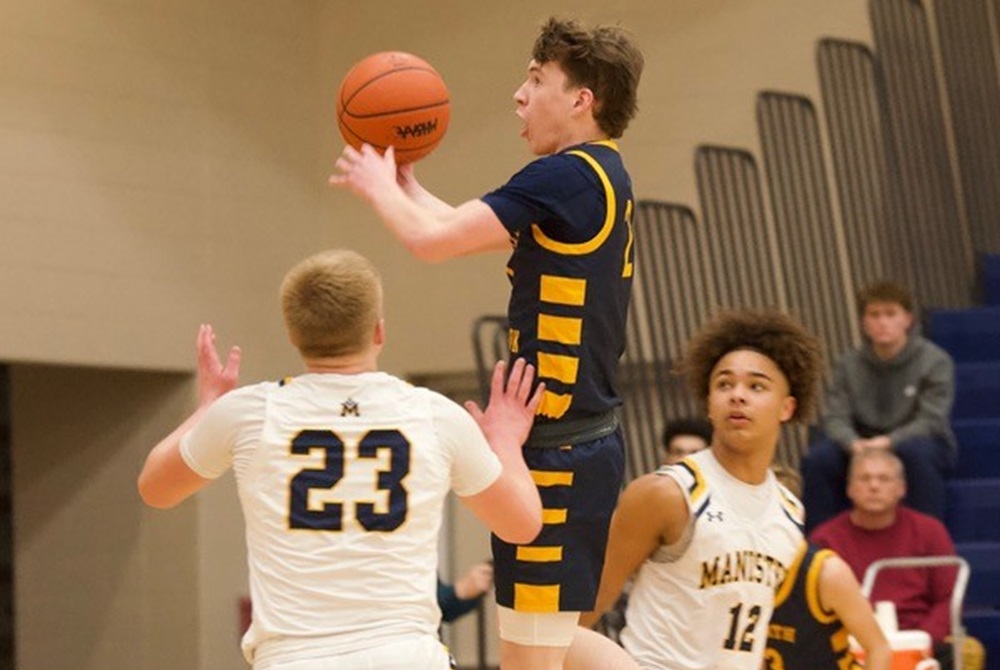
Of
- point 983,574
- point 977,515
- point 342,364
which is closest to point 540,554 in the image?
point 342,364

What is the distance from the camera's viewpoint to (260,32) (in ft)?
36.7

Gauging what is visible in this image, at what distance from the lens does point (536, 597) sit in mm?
4059

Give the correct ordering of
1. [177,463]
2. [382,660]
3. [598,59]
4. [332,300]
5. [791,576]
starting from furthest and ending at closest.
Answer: [791,576] → [598,59] → [177,463] → [332,300] → [382,660]

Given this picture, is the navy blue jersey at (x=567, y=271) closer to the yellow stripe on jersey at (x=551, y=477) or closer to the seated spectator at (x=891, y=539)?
the yellow stripe on jersey at (x=551, y=477)

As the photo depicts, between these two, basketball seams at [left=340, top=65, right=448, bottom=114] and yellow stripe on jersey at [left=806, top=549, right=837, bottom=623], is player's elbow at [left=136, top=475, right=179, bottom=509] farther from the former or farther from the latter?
yellow stripe on jersey at [left=806, top=549, right=837, bottom=623]

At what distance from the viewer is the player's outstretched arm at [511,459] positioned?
354 cm

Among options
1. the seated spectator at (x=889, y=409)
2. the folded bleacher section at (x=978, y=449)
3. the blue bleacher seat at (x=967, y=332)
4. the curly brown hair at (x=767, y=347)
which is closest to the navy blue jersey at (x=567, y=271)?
the curly brown hair at (x=767, y=347)

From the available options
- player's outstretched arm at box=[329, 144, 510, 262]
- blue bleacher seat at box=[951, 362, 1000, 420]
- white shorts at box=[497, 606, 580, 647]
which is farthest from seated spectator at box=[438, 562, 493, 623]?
player's outstretched arm at box=[329, 144, 510, 262]

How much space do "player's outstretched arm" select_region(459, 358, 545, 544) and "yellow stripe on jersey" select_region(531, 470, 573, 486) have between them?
0.22m

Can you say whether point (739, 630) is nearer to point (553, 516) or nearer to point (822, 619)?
point (822, 619)

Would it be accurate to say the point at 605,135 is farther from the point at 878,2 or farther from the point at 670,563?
the point at 878,2

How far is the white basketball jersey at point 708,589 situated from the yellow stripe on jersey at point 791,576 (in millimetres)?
109

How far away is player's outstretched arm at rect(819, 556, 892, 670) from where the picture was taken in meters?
4.80

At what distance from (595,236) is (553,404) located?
1.19 ft
